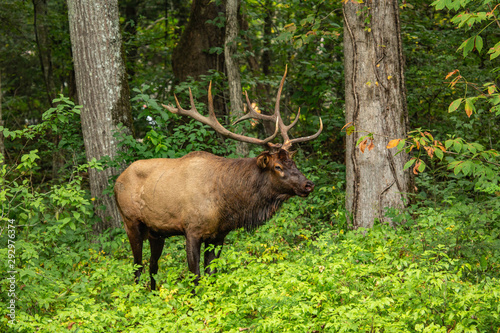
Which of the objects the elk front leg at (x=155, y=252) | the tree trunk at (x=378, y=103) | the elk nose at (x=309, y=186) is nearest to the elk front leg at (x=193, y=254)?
the elk front leg at (x=155, y=252)

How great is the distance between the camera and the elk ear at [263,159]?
631cm

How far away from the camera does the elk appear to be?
617cm

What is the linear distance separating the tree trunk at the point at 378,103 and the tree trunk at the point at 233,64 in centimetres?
332

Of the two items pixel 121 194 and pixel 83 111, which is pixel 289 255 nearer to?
pixel 121 194

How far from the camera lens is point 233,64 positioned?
32.6ft

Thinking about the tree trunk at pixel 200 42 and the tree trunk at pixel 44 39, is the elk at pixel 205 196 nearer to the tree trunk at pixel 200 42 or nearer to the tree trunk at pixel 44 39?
the tree trunk at pixel 200 42

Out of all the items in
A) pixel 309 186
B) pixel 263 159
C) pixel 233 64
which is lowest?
pixel 309 186

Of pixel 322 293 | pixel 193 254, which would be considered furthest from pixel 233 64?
pixel 322 293

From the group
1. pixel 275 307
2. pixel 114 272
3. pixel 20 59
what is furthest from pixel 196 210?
pixel 20 59

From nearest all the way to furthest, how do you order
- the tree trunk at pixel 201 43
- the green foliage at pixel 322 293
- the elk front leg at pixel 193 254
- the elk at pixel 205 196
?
the green foliage at pixel 322 293, the elk front leg at pixel 193 254, the elk at pixel 205 196, the tree trunk at pixel 201 43

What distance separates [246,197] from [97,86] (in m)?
3.88

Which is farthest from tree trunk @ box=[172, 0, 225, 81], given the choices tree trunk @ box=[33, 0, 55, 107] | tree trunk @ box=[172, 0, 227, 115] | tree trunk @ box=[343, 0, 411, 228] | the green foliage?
the green foliage

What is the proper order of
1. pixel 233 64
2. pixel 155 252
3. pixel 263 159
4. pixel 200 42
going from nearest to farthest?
pixel 263 159 < pixel 155 252 < pixel 233 64 < pixel 200 42

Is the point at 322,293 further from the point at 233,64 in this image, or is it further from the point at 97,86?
the point at 233,64
